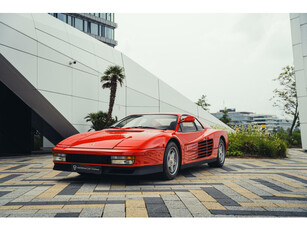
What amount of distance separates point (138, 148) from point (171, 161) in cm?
87

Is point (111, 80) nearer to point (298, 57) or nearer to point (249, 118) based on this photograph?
point (298, 57)

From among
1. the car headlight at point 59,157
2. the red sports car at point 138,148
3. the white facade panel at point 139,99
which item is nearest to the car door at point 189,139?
the red sports car at point 138,148

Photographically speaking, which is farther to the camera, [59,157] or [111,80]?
[111,80]

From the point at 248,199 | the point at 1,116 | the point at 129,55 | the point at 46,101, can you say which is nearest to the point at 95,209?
the point at 248,199

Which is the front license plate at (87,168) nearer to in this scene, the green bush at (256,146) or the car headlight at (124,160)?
the car headlight at (124,160)

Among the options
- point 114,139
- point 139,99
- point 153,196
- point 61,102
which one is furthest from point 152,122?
point 139,99

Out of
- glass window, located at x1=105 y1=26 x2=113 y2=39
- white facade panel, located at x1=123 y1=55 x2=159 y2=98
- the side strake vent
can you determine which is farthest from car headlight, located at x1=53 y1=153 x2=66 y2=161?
glass window, located at x1=105 y1=26 x2=113 y2=39

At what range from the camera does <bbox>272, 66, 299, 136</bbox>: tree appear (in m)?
21.9

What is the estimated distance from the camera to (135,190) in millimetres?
3926

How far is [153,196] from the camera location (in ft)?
11.6

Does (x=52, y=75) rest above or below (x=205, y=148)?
above

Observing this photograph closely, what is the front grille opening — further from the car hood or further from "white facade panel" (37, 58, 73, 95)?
"white facade panel" (37, 58, 73, 95)

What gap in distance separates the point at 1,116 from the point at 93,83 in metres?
4.99
